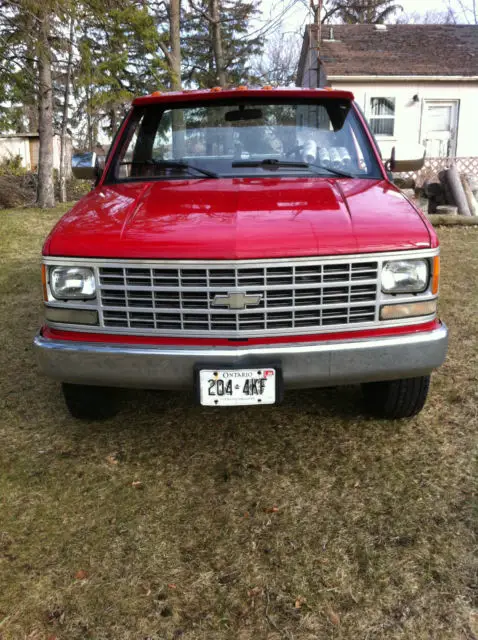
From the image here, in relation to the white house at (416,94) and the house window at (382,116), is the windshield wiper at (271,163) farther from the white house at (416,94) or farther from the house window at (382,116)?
the house window at (382,116)

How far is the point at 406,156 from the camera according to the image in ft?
13.1

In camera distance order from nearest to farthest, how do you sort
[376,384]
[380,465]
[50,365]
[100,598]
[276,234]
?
[100,598]
[276,234]
[50,365]
[380,465]
[376,384]

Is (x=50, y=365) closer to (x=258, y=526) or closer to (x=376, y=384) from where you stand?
(x=258, y=526)

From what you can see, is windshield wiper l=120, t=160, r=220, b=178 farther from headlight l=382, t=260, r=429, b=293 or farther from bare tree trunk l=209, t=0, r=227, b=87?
bare tree trunk l=209, t=0, r=227, b=87

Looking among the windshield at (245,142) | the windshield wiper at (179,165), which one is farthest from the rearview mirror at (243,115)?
the windshield wiper at (179,165)

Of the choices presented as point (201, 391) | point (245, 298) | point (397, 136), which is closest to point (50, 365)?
point (201, 391)

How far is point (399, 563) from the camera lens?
2.28m

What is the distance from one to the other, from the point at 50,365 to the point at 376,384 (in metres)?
1.81

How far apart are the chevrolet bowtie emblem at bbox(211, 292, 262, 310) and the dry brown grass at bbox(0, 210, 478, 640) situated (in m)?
0.95

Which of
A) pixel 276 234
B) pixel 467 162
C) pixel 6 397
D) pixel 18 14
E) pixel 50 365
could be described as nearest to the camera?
pixel 276 234

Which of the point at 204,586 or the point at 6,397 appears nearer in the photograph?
the point at 204,586

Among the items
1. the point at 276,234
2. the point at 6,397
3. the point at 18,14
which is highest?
the point at 18,14

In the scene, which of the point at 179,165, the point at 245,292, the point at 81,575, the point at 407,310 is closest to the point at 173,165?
the point at 179,165

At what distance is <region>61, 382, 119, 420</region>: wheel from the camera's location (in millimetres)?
3248
